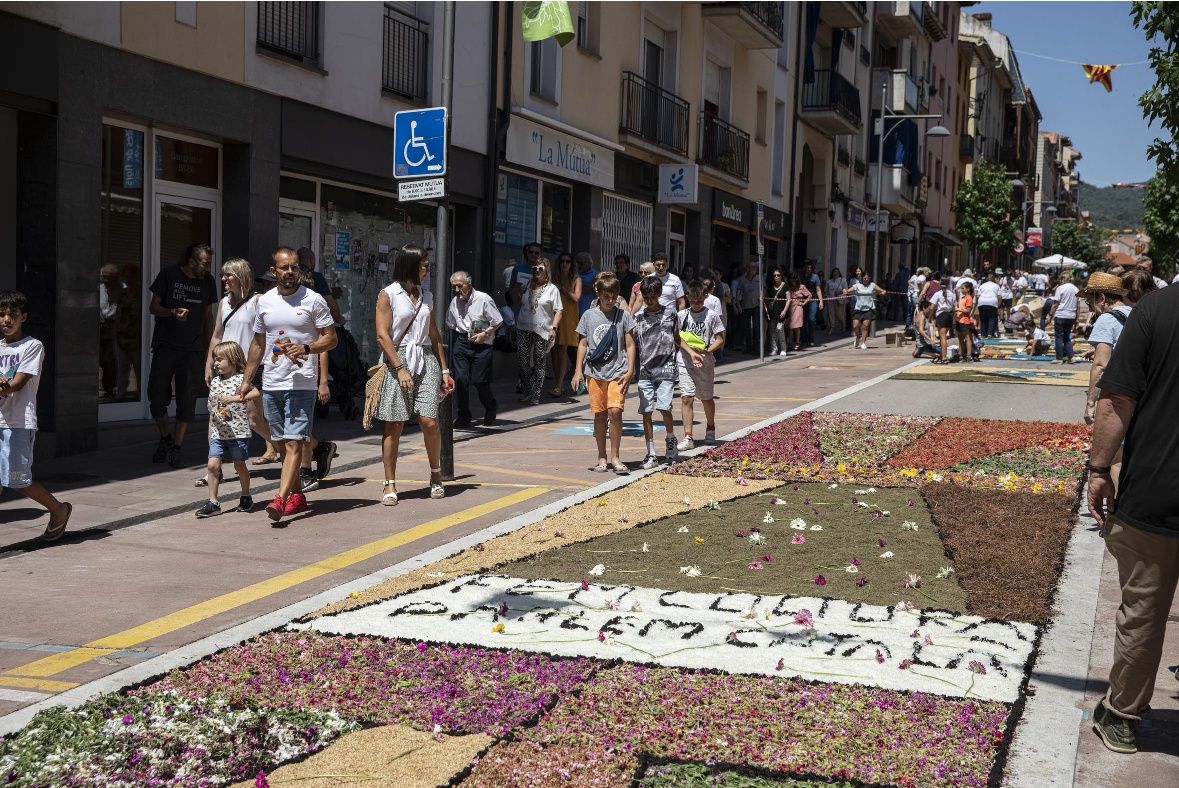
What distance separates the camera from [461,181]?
58.8 feet

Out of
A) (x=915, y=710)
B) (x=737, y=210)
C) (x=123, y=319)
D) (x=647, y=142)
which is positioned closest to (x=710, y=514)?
(x=915, y=710)

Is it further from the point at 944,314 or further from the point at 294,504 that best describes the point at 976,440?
the point at 944,314

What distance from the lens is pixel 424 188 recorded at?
34.1ft

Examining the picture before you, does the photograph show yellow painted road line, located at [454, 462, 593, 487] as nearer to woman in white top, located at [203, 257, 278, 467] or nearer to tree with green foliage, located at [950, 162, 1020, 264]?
woman in white top, located at [203, 257, 278, 467]

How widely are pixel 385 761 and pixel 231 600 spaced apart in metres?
2.56

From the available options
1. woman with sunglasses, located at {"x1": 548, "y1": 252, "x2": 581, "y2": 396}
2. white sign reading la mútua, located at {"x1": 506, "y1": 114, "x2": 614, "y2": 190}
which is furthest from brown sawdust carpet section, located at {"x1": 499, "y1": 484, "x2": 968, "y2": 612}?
white sign reading la mútua, located at {"x1": 506, "y1": 114, "x2": 614, "y2": 190}

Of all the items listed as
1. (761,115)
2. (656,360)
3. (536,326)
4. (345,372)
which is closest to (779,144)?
(761,115)

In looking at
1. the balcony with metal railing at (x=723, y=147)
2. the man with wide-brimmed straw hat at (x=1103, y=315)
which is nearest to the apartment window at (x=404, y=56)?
the man with wide-brimmed straw hat at (x=1103, y=315)

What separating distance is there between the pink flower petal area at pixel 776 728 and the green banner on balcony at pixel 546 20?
848cm

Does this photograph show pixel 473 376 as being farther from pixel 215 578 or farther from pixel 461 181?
pixel 215 578

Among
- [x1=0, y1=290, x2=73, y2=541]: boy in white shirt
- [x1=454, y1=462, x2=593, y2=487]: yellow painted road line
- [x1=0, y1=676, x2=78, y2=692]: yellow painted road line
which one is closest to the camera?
[x1=0, y1=676, x2=78, y2=692]: yellow painted road line

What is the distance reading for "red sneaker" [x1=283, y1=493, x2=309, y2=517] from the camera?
8.55 m

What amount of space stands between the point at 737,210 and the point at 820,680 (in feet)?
84.0

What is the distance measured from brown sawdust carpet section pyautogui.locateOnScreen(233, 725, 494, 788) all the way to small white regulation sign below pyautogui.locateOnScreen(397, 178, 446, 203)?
661 centimetres
